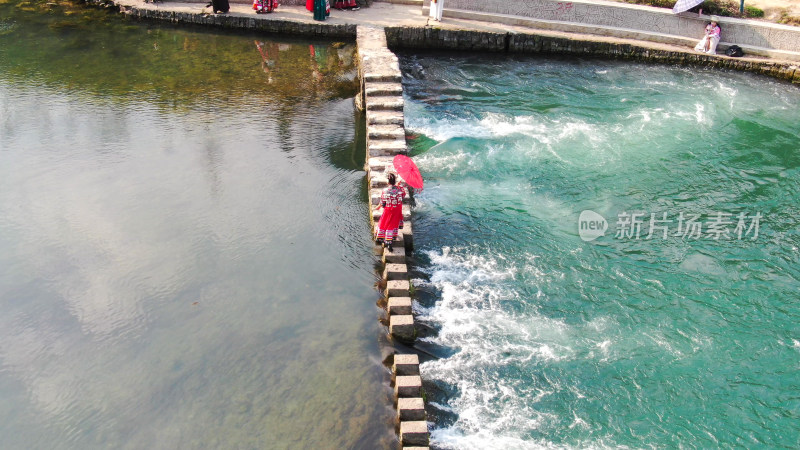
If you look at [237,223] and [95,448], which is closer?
[95,448]

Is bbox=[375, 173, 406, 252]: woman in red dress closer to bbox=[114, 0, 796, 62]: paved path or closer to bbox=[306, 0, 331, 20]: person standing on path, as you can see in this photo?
bbox=[114, 0, 796, 62]: paved path

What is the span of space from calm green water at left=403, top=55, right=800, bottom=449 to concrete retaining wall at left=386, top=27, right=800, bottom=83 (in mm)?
1864

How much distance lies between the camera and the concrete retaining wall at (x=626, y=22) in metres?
22.0

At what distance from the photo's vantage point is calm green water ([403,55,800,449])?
980 cm

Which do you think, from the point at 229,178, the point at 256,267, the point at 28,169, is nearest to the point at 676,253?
the point at 256,267

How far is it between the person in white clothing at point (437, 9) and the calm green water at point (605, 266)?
3.77 meters

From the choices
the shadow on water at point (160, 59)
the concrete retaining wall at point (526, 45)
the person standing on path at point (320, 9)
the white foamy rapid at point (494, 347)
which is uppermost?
the person standing on path at point (320, 9)

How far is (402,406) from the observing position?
8875mm

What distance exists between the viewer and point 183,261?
1189cm

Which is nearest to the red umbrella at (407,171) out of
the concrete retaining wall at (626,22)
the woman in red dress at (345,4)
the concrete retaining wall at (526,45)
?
the concrete retaining wall at (526,45)

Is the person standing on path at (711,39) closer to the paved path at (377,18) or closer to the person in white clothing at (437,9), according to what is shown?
the paved path at (377,18)

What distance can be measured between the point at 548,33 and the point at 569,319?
14505 millimetres

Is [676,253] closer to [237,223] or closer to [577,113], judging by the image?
[577,113]

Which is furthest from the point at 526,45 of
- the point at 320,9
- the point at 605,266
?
the point at 605,266
